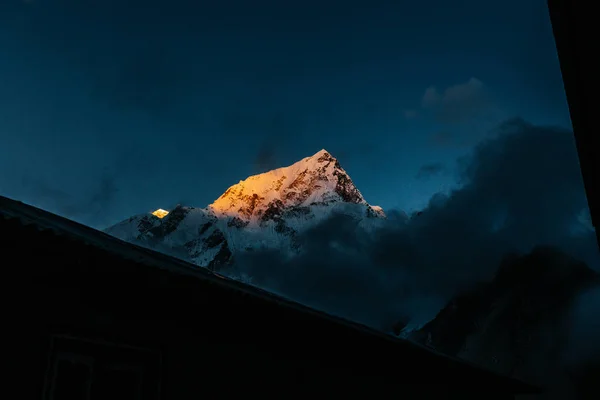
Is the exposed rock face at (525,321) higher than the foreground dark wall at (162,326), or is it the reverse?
the exposed rock face at (525,321)

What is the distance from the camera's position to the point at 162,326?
19.1ft

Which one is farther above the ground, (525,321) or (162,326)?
(525,321)

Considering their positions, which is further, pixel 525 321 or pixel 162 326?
pixel 525 321

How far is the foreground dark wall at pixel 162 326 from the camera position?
467 cm

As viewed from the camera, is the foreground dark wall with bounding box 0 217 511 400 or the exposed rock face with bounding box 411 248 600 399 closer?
the foreground dark wall with bounding box 0 217 511 400

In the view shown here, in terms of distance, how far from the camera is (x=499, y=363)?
50438 mm

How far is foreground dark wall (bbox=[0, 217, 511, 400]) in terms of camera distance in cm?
467

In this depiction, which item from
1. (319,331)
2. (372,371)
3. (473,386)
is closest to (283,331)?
(319,331)

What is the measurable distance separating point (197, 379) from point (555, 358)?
165 feet

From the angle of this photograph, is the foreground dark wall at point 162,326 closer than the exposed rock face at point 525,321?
Yes

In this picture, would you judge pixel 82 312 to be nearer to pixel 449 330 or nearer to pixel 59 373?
pixel 59 373

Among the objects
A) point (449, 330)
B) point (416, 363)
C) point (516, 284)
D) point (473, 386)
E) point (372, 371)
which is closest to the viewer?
point (372, 371)

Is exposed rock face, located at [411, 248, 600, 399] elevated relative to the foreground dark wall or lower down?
elevated

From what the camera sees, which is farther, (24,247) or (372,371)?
(372,371)
